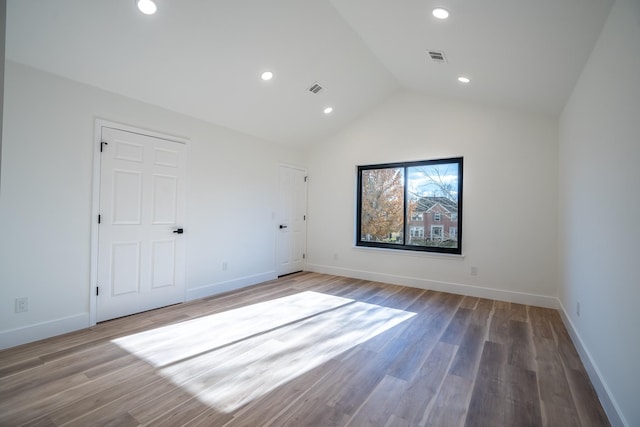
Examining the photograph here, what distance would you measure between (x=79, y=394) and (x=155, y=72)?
A: 297cm

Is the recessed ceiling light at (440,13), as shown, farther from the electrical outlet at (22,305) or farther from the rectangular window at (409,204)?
the electrical outlet at (22,305)

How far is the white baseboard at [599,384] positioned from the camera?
178cm

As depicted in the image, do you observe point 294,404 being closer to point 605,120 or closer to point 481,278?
point 605,120

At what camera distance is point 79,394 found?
2.07 m

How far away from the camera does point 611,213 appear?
202cm

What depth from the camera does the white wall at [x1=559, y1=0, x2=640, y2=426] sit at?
1.65m

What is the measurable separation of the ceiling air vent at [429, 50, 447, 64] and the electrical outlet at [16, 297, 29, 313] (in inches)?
186

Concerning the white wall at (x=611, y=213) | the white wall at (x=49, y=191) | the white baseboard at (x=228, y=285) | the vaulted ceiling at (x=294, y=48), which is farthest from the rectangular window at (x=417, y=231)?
the white wall at (x=49, y=191)

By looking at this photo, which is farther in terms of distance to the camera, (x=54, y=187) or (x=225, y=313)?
(x=225, y=313)

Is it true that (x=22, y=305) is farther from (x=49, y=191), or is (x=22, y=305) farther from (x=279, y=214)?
(x=279, y=214)

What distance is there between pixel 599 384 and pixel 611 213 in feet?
3.87

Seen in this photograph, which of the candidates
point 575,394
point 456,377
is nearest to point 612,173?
point 575,394

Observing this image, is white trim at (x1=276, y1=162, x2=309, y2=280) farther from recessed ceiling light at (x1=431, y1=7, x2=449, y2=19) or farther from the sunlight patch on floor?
recessed ceiling light at (x1=431, y1=7, x2=449, y2=19)

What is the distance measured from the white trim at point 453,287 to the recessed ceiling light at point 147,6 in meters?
4.64
